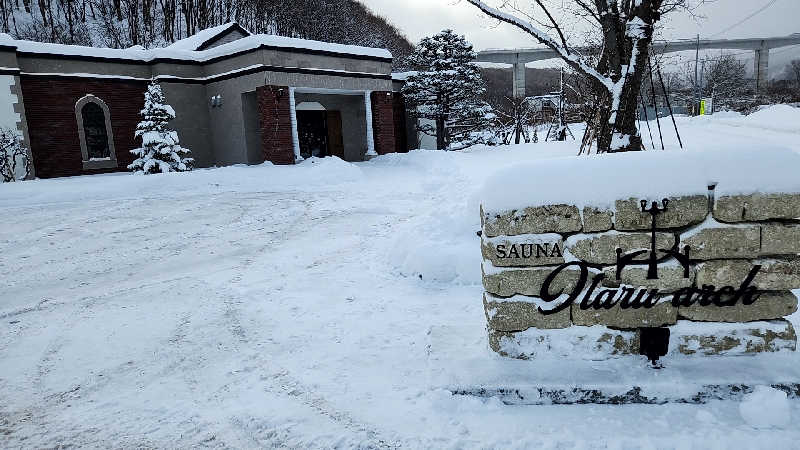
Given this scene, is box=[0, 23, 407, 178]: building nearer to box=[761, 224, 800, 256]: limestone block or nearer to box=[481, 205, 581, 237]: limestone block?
box=[481, 205, 581, 237]: limestone block

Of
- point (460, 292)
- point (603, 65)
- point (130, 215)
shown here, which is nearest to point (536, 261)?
point (460, 292)

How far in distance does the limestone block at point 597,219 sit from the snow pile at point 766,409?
1271 mm

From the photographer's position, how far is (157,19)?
42.1 m

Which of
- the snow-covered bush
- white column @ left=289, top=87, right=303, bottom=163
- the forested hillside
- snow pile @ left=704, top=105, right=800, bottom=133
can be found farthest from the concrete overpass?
the snow-covered bush

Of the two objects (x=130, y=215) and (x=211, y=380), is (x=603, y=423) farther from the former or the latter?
(x=130, y=215)

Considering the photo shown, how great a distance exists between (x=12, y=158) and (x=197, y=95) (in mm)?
6844

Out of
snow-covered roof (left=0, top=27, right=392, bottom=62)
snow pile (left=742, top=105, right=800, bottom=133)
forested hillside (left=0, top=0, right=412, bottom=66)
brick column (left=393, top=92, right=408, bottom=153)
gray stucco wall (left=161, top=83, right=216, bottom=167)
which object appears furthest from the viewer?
forested hillside (left=0, top=0, right=412, bottom=66)

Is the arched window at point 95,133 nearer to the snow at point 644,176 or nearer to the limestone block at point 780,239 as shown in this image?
the snow at point 644,176

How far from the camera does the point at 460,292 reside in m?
5.43

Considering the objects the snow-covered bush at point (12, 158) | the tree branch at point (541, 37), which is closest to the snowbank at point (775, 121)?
the tree branch at point (541, 37)

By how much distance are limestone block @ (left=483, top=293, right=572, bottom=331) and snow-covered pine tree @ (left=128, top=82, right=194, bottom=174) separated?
15.9 meters

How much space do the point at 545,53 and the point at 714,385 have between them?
60.1 meters

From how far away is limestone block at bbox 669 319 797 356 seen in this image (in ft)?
10.2

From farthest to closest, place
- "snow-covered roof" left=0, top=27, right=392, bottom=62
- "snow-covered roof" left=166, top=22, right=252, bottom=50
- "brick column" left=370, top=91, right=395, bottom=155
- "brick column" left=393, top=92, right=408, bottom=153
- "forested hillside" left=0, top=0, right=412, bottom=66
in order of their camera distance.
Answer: "forested hillside" left=0, top=0, right=412, bottom=66, "brick column" left=393, top=92, right=408, bottom=153, "brick column" left=370, top=91, right=395, bottom=155, "snow-covered roof" left=166, top=22, right=252, bottom=50, "snow-covered roof" left=0, top=27, right=392, bottom=62
